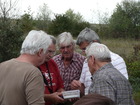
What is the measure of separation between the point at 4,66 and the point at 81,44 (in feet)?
5.18

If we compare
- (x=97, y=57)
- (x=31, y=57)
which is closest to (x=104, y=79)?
(x=97, y=57)

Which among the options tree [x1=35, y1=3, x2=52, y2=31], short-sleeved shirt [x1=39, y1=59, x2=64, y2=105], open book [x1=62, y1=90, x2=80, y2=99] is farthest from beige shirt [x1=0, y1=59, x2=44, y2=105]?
tree [x1=35, y1=3, x2=52, y2=31]

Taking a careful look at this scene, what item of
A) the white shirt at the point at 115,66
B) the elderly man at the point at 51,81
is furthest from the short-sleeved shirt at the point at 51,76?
the white shirt at the point at 115,66

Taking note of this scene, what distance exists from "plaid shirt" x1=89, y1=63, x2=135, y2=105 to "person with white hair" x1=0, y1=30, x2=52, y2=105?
1.76 ft

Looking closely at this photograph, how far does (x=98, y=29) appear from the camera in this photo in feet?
86.3

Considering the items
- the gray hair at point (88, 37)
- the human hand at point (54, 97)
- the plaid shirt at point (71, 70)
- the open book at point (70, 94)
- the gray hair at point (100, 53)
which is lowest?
the human hand at point (54, 97)

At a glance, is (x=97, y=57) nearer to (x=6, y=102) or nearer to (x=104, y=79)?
(x=104, y=79)

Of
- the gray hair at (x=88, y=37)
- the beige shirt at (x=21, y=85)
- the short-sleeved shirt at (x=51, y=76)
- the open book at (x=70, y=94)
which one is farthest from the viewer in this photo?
the gray hair at (x=88, y=37)

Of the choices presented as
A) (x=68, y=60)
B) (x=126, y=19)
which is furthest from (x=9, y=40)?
(x=126, y=19)

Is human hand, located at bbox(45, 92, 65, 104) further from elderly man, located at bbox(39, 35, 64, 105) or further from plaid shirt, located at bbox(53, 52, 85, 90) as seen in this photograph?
plaid shirt, located at bbox(53, 52, 85, 90)

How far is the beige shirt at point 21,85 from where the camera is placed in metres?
2.22

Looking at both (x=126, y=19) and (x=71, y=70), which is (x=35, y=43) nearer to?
(x=71, y=70)

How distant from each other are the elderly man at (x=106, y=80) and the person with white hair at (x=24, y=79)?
532 mm

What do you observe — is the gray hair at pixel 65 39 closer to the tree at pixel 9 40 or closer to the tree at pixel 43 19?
the tree at pixel 9 40
